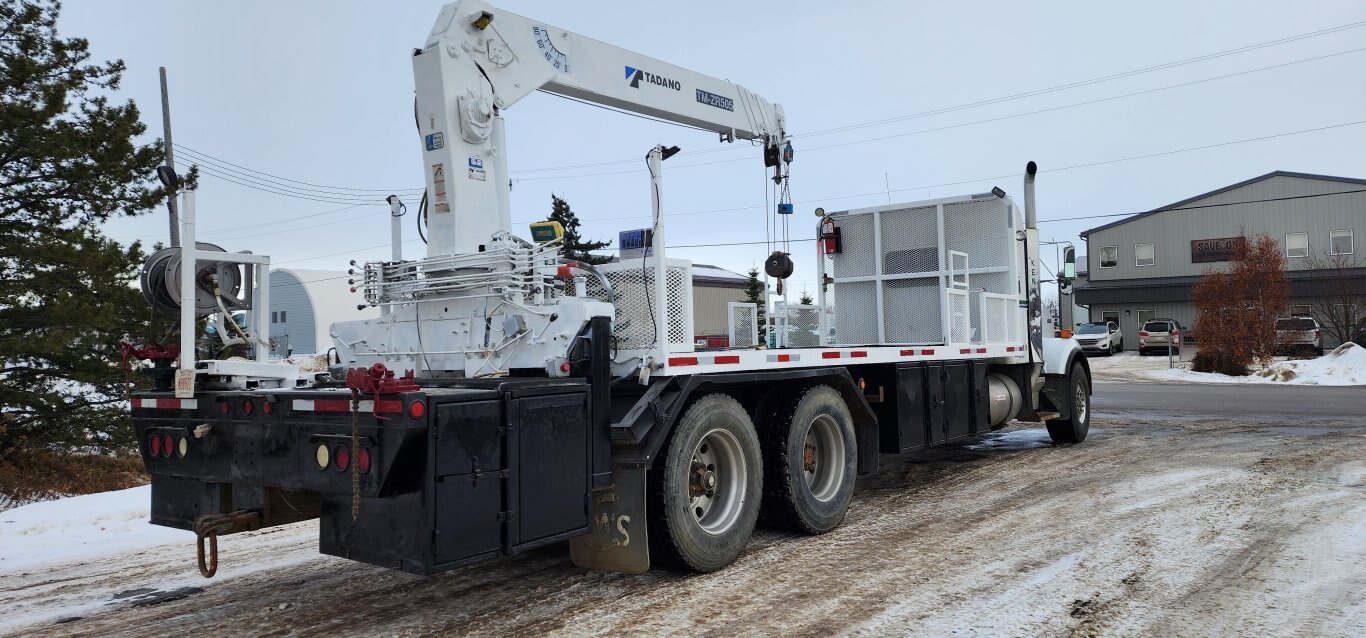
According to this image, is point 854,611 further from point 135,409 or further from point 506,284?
point 135,409

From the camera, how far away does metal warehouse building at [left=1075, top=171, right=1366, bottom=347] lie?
38406mm

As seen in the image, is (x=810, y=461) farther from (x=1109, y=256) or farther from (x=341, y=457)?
(x=1109, y=256)

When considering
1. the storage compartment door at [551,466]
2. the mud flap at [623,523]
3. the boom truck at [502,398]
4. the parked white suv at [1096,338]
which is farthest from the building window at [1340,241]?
the storage compartment door at [551,466]

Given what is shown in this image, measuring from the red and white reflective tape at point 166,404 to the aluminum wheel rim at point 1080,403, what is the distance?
387 inches

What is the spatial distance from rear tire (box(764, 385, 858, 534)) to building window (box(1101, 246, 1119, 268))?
137 feet

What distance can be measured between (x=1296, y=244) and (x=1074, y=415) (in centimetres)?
3619

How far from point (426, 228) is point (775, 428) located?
2.76m

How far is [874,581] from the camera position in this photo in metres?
5.32

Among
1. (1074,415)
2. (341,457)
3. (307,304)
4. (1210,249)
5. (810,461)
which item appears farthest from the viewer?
(307,304)

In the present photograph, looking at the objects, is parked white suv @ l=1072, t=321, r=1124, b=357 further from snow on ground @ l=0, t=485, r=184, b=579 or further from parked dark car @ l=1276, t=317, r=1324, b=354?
snow on ground @ l=0, t=485, r=184, b=579

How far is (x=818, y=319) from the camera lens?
11.1 meters

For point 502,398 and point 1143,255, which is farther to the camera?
point 1143,255

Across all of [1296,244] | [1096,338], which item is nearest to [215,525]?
[1096,338]

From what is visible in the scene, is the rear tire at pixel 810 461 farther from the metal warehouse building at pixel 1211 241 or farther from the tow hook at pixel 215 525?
the metal warehouse building at pixel 1211 241
